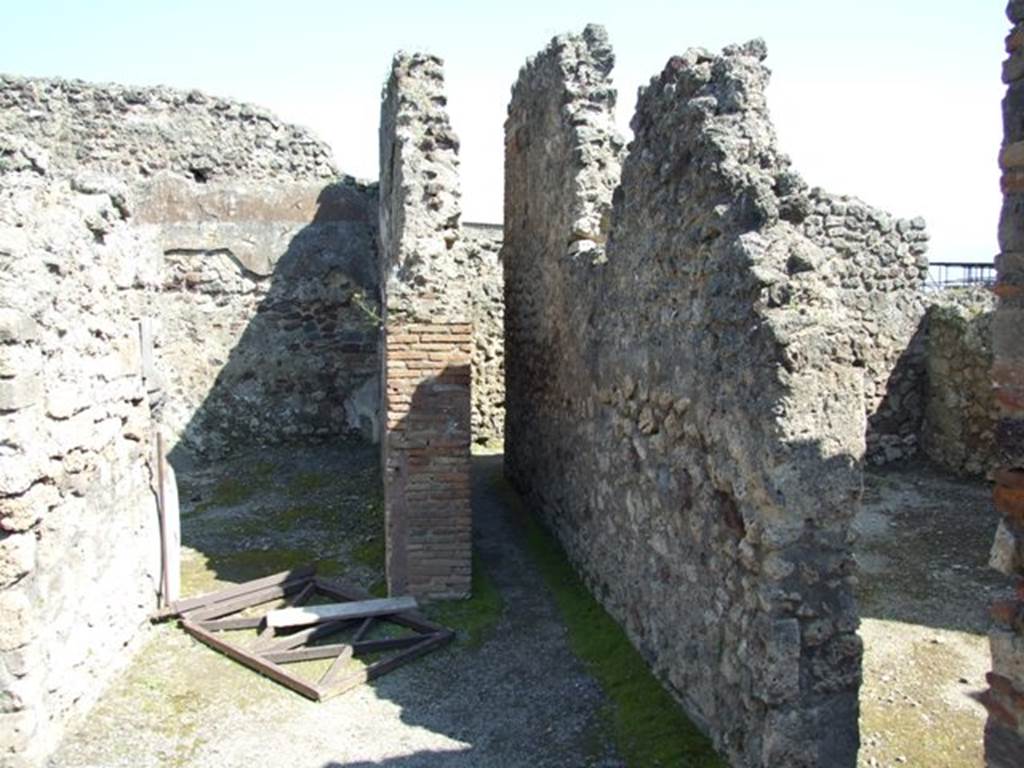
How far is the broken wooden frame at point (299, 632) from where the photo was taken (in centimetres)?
549

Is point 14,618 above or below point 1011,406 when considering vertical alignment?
below

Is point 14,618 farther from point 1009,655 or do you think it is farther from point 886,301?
point 886,301

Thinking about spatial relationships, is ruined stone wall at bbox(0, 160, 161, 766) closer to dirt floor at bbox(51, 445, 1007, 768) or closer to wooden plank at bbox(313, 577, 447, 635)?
dirt floor at bbox(51, 445, 1007, 768)

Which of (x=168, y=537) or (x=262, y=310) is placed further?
(x=262, y=310)

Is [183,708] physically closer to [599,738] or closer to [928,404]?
[599,738]

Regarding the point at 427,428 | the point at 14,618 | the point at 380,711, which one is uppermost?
the point at 427,428

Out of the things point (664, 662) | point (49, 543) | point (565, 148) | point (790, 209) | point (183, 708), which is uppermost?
point (565, 148)

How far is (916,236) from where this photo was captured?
11.0 m

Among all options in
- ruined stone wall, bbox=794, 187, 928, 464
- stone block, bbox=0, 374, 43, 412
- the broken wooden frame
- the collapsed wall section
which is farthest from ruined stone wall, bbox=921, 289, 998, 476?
stone block, bbox=0, 374, 43, 412

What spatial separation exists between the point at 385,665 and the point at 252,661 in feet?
2.65

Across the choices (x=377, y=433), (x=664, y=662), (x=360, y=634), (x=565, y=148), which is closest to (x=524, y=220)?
(x=565, y=148)

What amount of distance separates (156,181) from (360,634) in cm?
727

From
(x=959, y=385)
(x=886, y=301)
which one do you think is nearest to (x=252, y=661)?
(x=959, y=385)

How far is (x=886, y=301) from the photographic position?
1098 centimetres
